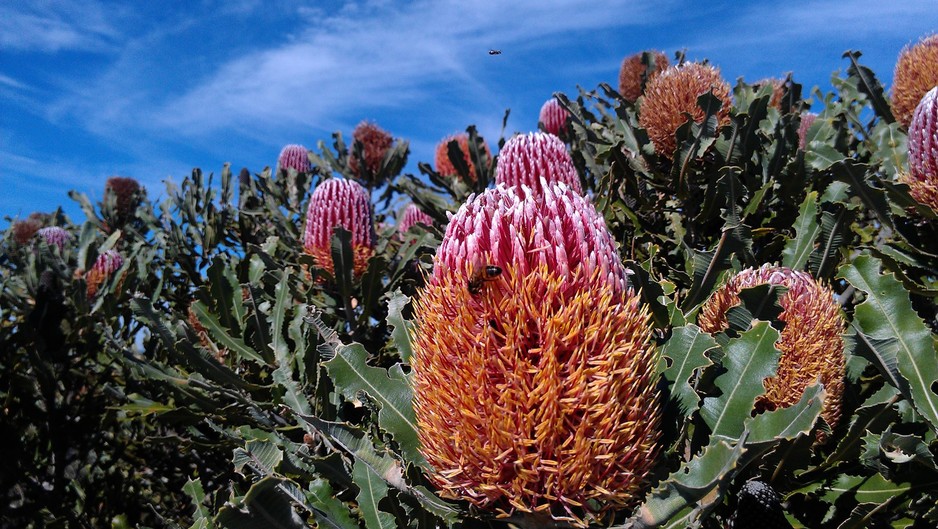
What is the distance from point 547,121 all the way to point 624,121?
230 centimetres

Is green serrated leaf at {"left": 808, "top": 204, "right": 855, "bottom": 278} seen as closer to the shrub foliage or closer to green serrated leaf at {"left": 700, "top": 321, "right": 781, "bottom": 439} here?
the shrub foliage

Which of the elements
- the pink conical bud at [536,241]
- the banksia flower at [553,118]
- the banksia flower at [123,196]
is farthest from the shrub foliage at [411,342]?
the banksia flower at [123,196]

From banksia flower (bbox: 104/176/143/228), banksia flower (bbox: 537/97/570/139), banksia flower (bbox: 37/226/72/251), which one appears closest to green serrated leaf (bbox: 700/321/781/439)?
banksia flower (bbox: 537/97/570/139)

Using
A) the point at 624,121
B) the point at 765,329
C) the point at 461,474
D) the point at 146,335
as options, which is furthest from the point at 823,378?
the point at 146,335

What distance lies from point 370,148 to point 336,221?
10.8ft

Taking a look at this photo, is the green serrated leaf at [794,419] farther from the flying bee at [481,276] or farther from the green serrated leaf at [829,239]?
the green serrated leaf at [829,239]

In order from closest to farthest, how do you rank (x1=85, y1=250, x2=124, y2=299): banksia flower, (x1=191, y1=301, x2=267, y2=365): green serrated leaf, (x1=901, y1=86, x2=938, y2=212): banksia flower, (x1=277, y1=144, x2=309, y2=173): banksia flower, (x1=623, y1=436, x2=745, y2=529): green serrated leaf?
1. (x1=623, y1=436, x2=745, y2=529): green serrated leaf
2. (x1=901, y1=86, x2=938, y2=212): banksia flower
3. (x1=191, y1=301, x2=267, y2=365): green serrated leaf
4. (x1=85, y1=250, x2=124, y2=299): banksia flower
5. (x1=277, y1=144, x2=309, y2=173): banksia flower

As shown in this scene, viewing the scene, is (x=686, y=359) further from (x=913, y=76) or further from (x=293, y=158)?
(x=293, y=158)

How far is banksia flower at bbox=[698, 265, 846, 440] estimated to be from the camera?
1878 millimetres

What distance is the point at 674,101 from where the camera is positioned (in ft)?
10.1

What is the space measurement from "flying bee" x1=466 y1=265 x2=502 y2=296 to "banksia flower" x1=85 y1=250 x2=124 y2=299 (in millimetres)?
4017

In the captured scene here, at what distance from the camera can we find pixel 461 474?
1418 mm

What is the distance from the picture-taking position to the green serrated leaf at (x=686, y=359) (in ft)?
4.93

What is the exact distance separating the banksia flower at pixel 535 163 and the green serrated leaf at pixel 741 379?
1510 millimetres
